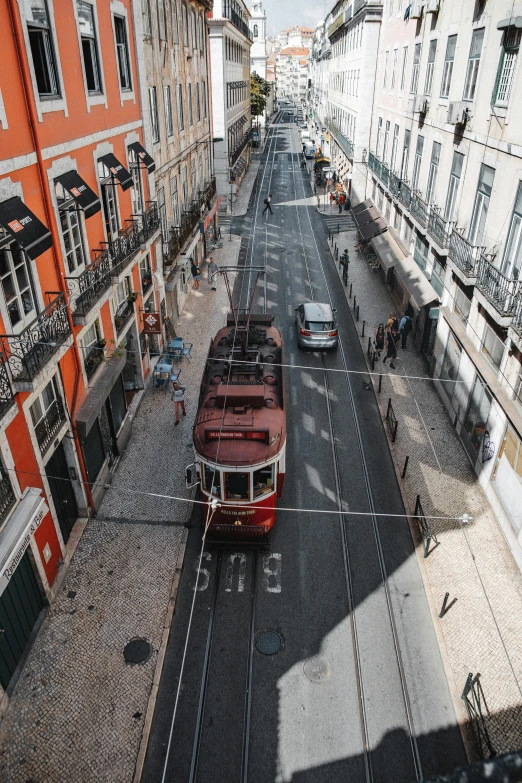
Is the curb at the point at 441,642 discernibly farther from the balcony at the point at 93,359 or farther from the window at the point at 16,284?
the window at the point at 16,284

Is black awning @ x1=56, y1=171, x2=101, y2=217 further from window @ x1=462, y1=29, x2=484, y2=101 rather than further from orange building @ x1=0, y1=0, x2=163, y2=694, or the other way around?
window @ x1=462, y1=29, x2=484, y2=101

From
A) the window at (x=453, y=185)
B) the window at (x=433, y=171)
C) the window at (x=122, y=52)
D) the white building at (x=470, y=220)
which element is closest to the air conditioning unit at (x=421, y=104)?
the white building at (x=470, y=220)

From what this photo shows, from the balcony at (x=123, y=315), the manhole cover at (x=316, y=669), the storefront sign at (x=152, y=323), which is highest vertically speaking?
the balcony at (x=123, y=315)

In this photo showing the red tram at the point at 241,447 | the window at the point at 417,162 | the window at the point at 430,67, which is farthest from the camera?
the window at the point at 417,162

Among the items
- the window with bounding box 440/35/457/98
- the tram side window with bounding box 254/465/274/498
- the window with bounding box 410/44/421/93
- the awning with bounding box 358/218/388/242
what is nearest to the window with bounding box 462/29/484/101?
the window with bounding box 440/35/457/98

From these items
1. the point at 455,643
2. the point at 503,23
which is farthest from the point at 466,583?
the point at 503,23

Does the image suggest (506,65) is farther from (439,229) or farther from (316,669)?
(316,669)

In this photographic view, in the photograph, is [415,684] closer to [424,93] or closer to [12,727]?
[12,727]
